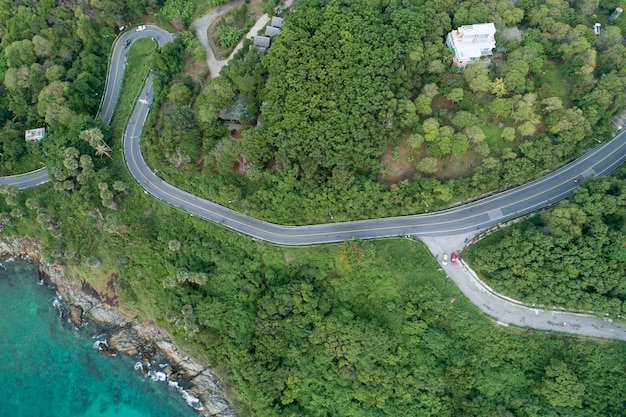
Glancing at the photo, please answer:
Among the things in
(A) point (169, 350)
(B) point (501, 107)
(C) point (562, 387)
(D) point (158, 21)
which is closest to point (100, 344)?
(A) point (169, 350)

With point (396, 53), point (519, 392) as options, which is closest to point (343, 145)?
point (396, 53)

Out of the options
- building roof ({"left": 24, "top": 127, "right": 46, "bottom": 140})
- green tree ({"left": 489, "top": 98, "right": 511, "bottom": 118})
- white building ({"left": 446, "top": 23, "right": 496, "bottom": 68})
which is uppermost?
white building ({"left": 446, "top": 23, "right": 496, "bottom": 68})

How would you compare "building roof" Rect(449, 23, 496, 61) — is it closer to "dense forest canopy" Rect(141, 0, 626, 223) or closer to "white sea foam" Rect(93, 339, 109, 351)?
"dense forest canopy" Rect(141, 0, 626, 223)

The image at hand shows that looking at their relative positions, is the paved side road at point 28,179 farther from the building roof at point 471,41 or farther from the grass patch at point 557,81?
the grass patch at point 557,81

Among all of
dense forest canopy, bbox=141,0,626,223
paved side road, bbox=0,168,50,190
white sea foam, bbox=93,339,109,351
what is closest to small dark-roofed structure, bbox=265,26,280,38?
dense forest canopy, bbox=141,0,626,223

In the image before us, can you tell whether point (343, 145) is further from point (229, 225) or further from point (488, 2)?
point (488, 2)

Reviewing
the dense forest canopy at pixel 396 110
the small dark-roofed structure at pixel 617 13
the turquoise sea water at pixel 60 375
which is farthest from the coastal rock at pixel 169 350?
the small dark-roofed structure at pixel 617 13

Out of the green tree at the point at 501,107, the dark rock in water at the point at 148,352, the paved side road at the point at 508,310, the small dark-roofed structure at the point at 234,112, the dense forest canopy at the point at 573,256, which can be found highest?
the green tree at the point at 501,107
